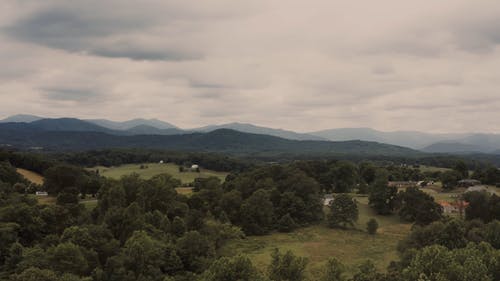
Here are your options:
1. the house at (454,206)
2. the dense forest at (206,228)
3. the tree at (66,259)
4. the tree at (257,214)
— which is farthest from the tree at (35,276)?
the house at (454,206)

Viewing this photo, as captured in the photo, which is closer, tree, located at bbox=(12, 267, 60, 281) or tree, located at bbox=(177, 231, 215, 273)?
tree, located at bbox=(12, 267, 60, 281)

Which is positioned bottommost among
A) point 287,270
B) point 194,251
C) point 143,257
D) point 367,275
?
point 194,251

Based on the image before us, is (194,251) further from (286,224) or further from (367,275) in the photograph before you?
(286,224)

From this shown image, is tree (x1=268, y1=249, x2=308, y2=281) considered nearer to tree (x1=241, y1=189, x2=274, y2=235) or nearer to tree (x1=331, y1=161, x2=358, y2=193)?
tree (x1=241, y1=189, x2=274, y2=235)

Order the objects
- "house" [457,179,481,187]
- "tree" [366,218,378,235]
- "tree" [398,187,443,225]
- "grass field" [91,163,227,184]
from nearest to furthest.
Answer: "tree" [366,218,378,235]
"tree" [398,187,443,225]
"house" [457,179,481,187]
"grass field" [91,163,227,184]

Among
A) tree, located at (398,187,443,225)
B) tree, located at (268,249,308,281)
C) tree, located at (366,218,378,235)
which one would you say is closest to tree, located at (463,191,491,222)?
tree, located at (398,187,443,225)

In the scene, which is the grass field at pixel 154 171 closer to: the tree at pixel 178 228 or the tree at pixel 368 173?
the tree at pixel 368 173

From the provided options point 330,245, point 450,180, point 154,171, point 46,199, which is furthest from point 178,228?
point 154,171

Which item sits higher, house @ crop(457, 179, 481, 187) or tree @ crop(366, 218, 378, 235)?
house @ crop(457, 179, 481, 187)
